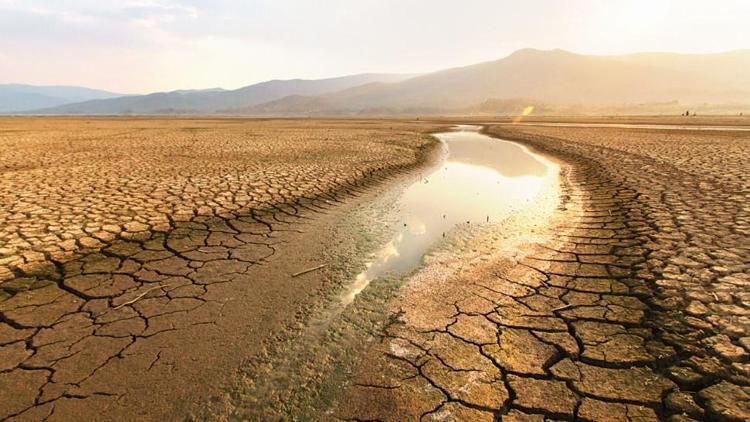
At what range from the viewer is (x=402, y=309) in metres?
3.25

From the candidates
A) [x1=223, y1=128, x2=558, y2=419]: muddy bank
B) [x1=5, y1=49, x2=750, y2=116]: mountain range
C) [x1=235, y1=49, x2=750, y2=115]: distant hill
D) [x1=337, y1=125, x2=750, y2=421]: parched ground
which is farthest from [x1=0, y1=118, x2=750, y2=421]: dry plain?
[x1=235, y1=49, x2=750, y2=115]: distant hill

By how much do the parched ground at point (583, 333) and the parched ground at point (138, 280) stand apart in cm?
123

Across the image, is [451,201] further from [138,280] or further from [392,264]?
[138,280]

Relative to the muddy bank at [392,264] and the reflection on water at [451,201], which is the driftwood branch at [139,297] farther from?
the reflection on water at [451,201]

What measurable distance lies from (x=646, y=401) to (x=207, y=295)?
11.6ft

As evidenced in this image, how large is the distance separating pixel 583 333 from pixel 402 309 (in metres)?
1.45

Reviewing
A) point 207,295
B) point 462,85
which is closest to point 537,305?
point 207,295

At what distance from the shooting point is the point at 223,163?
10.3 metres

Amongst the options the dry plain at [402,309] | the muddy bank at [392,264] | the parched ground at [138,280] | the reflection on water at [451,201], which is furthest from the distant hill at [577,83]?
the dry plain at [402,309]

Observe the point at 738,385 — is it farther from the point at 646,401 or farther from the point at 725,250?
the point at 725,250

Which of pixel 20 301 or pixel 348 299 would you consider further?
pixel 348 299

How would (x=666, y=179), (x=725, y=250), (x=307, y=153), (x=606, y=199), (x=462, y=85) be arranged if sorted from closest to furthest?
(x=725, y=250), (x=606, y=199), (x=666, y=179), (x=307, y=153), (x=462, y=85)

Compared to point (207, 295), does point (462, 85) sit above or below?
above

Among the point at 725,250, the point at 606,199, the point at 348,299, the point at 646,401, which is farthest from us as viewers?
the point at 606,199
